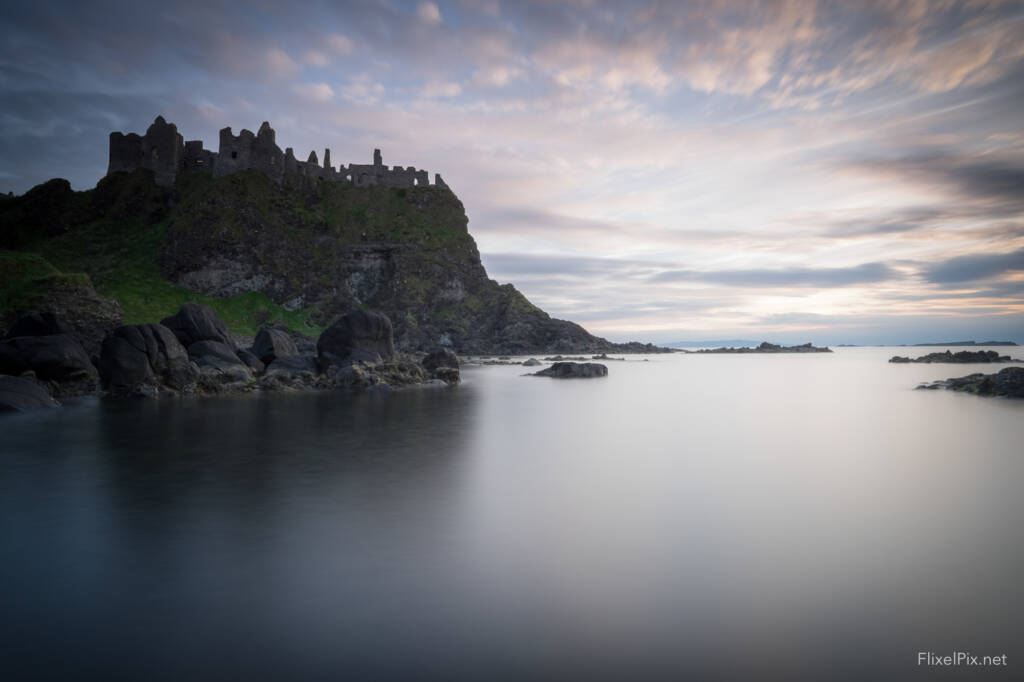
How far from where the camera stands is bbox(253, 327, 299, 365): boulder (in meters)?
48.1

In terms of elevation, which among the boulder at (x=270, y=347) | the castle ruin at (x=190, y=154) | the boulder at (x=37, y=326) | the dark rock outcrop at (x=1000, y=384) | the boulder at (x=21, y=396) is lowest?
the boulder at (x=21, y=396)

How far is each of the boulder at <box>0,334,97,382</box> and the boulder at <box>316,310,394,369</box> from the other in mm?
15920

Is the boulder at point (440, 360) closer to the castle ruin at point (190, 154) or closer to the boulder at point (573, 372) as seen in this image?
the boulder at point (573, 372)

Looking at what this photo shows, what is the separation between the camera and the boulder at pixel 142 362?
114ft

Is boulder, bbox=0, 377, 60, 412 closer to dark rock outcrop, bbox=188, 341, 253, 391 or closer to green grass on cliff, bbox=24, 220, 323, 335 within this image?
dark rock outcrop, bbox=188, 341, 253, 391

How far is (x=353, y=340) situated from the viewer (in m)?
46.3

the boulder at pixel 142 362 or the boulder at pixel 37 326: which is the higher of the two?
the boulder at pixel 37 326

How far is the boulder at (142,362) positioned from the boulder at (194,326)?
17.2 ft

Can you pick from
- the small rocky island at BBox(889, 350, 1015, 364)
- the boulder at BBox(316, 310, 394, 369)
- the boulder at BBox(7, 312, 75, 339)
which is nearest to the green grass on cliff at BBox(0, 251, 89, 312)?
the boulder at BBox(7, 312, 75, 339)

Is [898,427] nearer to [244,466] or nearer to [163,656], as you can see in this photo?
[244,466]

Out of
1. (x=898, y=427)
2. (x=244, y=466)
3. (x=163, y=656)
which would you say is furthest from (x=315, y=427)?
(x=898, y=427)

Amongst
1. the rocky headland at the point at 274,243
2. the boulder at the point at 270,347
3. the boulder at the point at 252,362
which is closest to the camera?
the boulder at the point at 252,362

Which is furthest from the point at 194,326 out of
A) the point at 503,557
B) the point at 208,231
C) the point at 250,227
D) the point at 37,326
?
the point at 250,227

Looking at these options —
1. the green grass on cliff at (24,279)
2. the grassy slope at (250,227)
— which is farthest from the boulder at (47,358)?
the grassy slope at (250,227)
